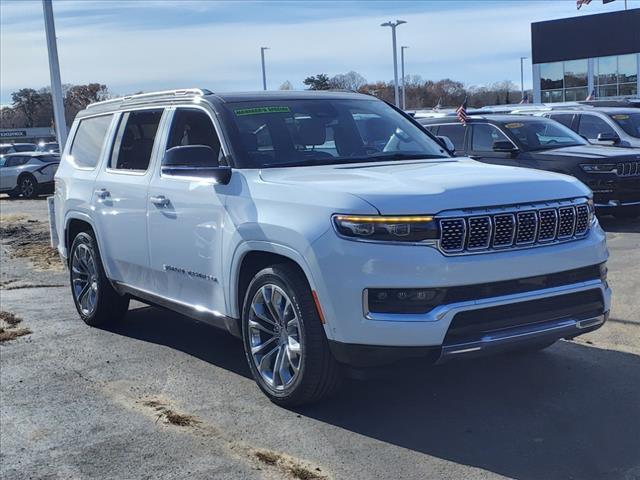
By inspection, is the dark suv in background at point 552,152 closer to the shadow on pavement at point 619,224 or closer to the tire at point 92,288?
the shadow on pavement at point 619,224

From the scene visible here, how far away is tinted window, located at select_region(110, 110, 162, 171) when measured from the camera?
6.13 meters

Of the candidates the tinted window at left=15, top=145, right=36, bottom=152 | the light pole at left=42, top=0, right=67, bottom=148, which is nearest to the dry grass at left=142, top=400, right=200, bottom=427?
the light pole at left=42, top=0, right=67, bottom=148

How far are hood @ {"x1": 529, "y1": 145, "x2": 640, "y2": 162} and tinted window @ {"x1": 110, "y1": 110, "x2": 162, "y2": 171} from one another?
720cm

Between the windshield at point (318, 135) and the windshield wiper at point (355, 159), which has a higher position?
the windshield at point (318, 135)

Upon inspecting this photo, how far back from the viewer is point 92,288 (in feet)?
22.9

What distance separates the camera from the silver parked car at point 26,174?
2500 centimetres

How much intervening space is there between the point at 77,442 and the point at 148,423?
0.43 meters

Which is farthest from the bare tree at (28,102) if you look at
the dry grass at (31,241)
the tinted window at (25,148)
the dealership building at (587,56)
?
the dry grass at (31,241)

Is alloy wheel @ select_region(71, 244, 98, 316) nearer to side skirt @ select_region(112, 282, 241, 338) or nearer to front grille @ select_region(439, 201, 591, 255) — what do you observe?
side skirt @ select_region(112, 282, 241, 338)

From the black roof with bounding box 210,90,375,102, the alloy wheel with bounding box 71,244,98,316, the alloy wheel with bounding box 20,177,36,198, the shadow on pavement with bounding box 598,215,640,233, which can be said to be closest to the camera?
the black roof with bounding box 210,90,375,102

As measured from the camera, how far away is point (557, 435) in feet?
13.8

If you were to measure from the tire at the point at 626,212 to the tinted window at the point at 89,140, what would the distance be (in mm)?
7804

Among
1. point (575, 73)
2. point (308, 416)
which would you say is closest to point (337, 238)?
point (308, 416)

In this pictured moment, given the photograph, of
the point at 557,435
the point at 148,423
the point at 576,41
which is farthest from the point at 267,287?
the point at 576,41
